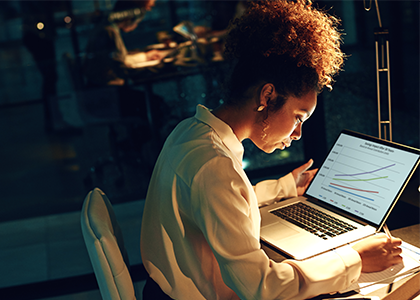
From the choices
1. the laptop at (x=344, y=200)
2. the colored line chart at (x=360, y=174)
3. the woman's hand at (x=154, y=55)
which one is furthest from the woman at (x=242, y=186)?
the woman's hand at (x=154, y=55)

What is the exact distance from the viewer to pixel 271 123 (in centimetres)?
109

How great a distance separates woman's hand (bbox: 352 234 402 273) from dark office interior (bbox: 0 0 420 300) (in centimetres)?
159

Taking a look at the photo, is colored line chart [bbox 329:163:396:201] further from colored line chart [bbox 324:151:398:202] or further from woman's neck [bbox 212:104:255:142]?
woman's neck [bbox 212:104:255:142]

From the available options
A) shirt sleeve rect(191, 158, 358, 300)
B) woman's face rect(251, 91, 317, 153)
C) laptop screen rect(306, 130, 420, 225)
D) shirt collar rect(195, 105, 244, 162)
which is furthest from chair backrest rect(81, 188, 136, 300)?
laptop screen rect(306, 130, 420, 225)

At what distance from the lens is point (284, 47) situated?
39.8 inches

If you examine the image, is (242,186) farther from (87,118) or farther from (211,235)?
(87,118)

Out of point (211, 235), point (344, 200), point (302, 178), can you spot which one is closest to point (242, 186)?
point (211, 235)

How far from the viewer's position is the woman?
0.86 m

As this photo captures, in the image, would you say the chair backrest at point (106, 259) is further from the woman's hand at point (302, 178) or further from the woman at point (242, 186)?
the woman's hand at point (302, 178)

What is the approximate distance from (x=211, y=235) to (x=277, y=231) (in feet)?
1.18

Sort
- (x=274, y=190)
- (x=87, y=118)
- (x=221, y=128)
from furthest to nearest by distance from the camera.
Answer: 1. (x=87, y=118)
2. (x=274, y=190)
3. (x=221, y=128)

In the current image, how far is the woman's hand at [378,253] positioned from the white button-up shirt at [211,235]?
32 millimetres

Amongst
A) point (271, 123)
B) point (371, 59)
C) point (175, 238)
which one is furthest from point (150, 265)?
point (371, 59)

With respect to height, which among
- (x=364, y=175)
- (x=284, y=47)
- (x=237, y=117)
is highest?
(x=284, y=47)
